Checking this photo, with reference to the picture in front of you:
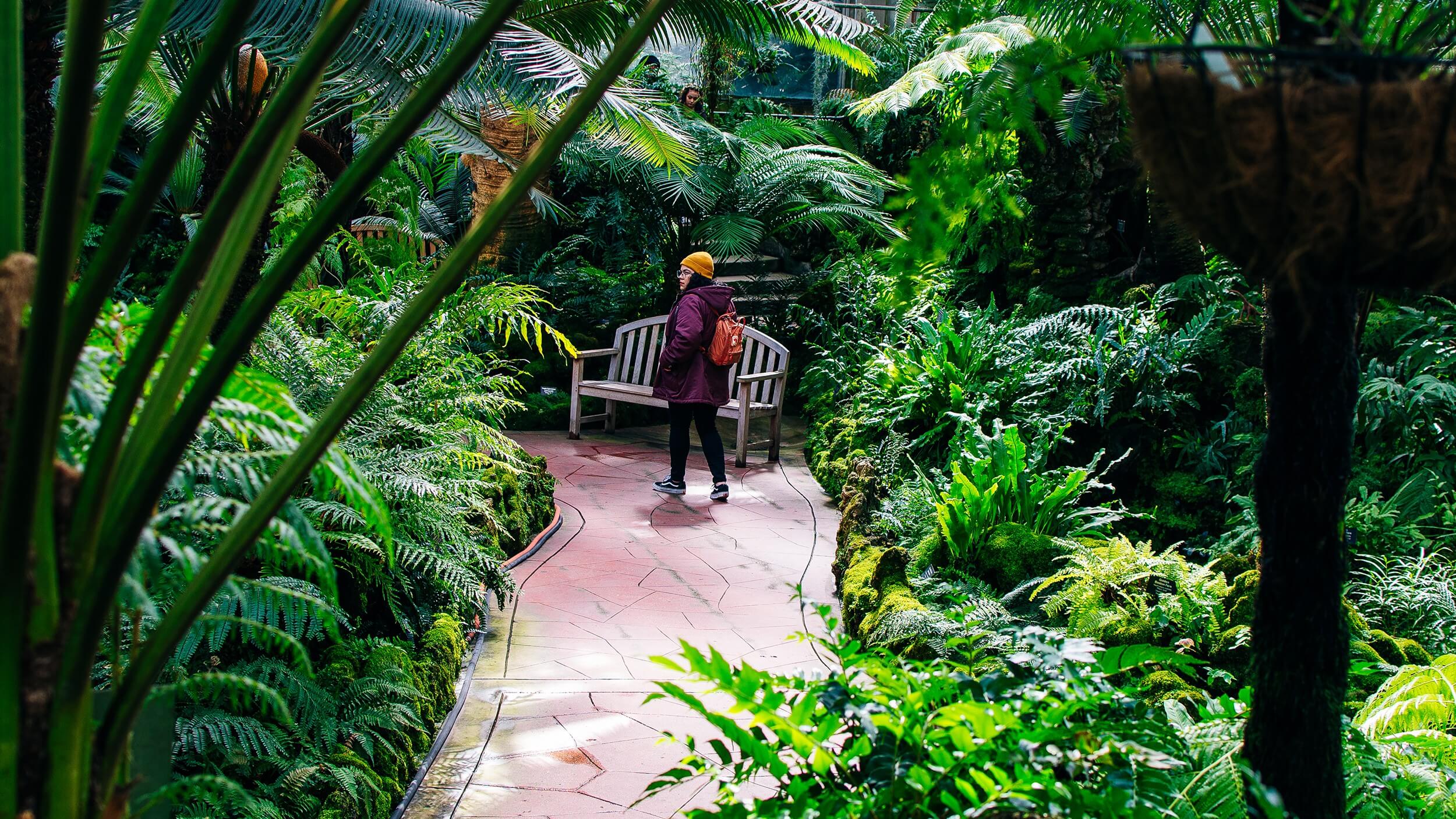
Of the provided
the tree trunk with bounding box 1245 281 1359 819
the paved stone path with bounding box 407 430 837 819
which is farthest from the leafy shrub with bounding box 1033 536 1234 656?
the tree trunk with bounding box 1245 281 1359 819

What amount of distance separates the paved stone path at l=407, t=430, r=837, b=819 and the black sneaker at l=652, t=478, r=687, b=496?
78 millimetres

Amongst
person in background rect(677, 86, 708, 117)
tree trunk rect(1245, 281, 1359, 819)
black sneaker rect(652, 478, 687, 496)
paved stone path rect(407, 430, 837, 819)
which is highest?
person in background rect(677, 86, 708, 117)

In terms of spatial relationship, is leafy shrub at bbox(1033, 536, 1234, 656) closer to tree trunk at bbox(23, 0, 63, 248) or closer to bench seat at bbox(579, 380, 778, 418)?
tree trunk at bbox(23, 0, 63, 248)

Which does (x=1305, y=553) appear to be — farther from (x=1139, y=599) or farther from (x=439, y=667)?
(x=439, y=667)

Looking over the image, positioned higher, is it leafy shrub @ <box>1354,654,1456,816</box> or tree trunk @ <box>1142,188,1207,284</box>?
tree trunk @ <box>1142,188,1207,284</box>

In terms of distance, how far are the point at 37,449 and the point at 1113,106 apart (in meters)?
8.59

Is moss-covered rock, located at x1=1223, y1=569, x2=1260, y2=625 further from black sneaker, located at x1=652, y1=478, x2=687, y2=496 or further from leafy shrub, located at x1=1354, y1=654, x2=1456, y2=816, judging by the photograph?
black sneaker, located at x1=652, y1=478, x2=687, y2=496

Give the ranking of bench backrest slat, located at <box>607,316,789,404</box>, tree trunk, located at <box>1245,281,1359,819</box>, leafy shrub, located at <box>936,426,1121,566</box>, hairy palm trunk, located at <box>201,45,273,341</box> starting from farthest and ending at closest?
bench backrest slat, located at <box>607,316,789,404</box>, leafy shrub, located at <box>936,426,1121,566</box>, hairy palm trunk, located at <box>201,45,273,341</box>, tree trunk, located at <box>1245,281,1359,819</box>

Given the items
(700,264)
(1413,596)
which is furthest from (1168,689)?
(700,264)

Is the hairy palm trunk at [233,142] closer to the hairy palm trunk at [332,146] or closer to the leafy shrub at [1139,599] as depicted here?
the hairy palm trunk at [332,146]

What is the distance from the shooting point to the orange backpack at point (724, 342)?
7.39 metres

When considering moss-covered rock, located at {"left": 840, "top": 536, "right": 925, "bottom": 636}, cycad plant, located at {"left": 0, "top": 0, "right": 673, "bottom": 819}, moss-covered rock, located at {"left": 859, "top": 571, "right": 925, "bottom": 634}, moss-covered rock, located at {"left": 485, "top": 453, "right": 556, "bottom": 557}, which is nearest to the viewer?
cycad plant, located at {"left": 0, "top": 0, "right": 673, "bottom": 819}

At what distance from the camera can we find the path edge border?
354cm

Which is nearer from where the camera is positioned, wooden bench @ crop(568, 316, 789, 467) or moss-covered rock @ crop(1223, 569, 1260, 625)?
moss-covered rock @ crop(1223, 569, 1260, 625)
